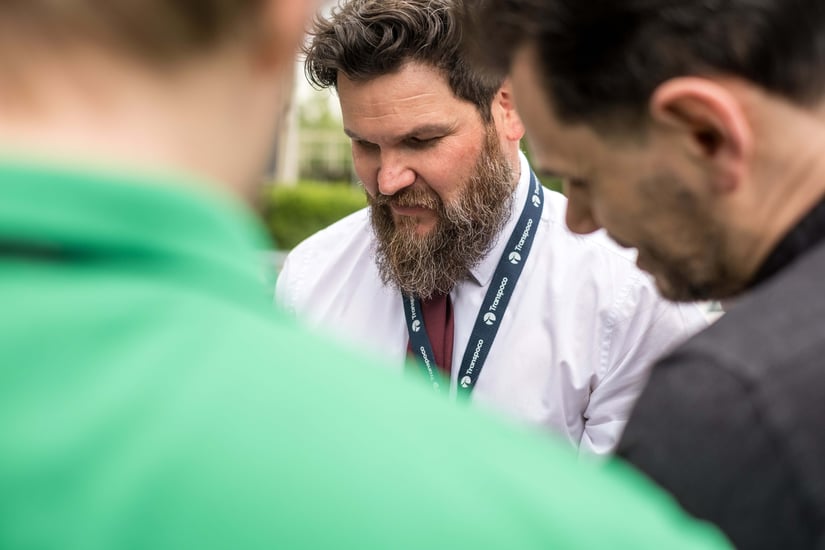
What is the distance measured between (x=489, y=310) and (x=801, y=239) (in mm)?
1611

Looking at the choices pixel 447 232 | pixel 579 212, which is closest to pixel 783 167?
pixel 579 212

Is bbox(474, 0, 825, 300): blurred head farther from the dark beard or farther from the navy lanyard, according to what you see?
the dark beard

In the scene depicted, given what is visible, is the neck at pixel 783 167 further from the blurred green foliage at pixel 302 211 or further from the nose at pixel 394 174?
the blurred green foliage at pixel 302 211

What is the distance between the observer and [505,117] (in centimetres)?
326

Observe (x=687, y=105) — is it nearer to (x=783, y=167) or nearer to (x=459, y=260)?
(x=783, y=167)

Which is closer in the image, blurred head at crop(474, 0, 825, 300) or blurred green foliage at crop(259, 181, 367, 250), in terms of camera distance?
blurred head at crop(474, 0, 825, 300)

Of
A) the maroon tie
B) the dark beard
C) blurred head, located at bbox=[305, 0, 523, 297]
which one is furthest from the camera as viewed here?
blurred head, located at bbox=[305, 0, 523, 297]

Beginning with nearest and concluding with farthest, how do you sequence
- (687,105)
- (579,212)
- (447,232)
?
(687,105) → (579,212) → (447,232)

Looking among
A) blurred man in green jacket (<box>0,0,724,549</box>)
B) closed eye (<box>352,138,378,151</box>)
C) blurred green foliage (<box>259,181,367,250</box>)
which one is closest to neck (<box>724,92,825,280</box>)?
blurred man in green jacket (<box>0,0,724,549</box>)

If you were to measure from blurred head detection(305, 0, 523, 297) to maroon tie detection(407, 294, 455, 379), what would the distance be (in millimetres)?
151

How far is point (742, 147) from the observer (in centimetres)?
127

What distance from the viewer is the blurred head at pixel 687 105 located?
49.5 inches

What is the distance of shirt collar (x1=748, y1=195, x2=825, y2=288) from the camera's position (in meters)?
1.30

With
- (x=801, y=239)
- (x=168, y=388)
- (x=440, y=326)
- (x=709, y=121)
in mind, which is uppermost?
(x=168, y=388)
